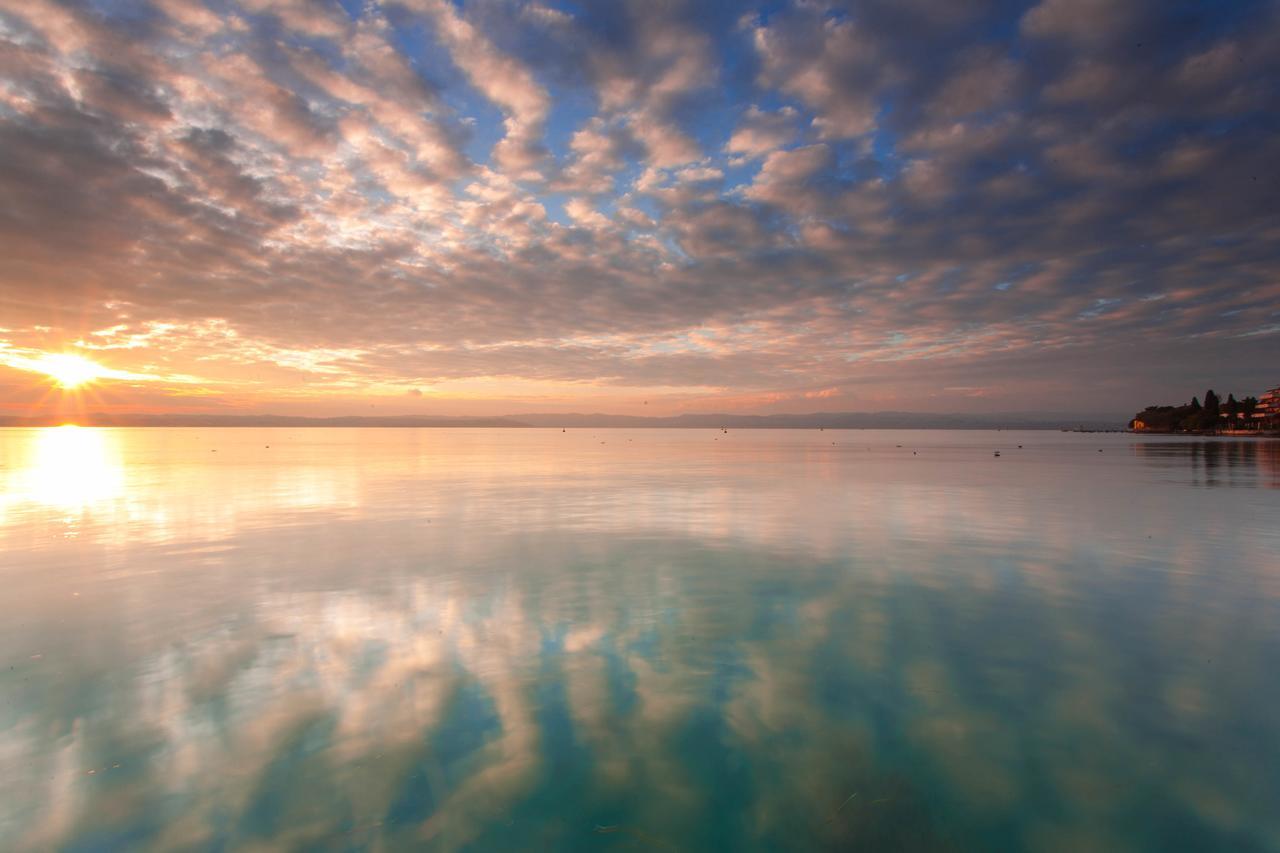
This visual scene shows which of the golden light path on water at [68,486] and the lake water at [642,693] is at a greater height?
the golden light path on water at [68,486]

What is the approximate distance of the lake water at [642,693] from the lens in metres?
6.35

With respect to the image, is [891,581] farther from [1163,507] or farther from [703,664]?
[1163,507]

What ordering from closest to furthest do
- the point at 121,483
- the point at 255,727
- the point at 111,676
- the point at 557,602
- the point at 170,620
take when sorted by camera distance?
the point at 255,727 < the point at 111,676 < the point at 170,620 < the point at 557,602 < the point at 121,483

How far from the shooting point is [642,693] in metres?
9.09

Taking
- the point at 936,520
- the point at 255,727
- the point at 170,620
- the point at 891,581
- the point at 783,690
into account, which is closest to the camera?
the point at 255,727

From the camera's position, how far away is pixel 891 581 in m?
15.5

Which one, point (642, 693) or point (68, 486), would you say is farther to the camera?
point (68, 486)

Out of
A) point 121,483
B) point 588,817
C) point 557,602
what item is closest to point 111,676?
point 557,602

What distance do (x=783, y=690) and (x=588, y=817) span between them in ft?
12.5

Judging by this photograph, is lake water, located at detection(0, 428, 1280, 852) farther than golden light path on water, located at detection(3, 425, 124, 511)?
No

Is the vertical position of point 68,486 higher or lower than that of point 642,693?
higher

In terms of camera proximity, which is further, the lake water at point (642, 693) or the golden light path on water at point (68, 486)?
the golden light path on water at point (68, 486)

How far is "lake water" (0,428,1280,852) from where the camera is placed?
6.35 m

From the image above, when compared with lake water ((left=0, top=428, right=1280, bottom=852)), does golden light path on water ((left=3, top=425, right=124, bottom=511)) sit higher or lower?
higher
